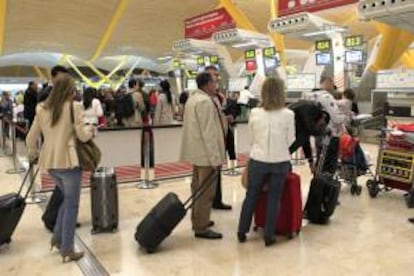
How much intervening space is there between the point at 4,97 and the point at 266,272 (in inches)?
503

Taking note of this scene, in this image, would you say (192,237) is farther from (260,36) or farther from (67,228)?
(260,36)

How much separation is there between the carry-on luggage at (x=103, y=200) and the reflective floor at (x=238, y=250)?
14 cm

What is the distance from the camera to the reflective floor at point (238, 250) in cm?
354

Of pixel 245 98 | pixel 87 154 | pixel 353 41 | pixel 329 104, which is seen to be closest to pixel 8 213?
pixel 87 154

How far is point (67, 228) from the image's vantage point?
144 inches

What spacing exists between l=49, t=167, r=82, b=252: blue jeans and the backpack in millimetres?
5543

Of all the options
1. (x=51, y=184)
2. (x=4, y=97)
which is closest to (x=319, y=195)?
(x=51, y=184)

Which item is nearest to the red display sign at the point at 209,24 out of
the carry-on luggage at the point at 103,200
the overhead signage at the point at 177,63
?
the overhead signage at the point at 177,63

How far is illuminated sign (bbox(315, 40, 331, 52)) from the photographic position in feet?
37.4

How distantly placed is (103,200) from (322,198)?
2263 mm

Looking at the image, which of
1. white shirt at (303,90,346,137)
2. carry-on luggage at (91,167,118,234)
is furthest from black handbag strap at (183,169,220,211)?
white shirt at (303,90,346,137)

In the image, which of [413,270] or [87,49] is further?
[87,49]

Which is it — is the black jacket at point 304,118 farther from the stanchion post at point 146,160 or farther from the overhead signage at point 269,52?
the overhead signage at point 269,52

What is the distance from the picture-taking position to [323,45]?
11492 millimetres
